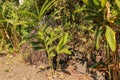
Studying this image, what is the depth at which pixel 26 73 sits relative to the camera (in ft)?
14.4

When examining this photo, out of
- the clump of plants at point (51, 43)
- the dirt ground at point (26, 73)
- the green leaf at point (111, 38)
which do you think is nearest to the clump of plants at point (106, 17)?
the green leaf at point (111, 38)

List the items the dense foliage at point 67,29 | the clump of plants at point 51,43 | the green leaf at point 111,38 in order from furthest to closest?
the clump of plants at point 51,43
the dense foliage at point 67,29
the green leaf at point 111,38

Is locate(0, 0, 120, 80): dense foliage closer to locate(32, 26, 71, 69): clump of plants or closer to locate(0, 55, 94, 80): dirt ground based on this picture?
locate(32, 26, 71, 69): clump of plants

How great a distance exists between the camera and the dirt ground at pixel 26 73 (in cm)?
418

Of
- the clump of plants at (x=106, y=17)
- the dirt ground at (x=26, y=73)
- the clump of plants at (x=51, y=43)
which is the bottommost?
the dirt ground at (x=26, y=73)

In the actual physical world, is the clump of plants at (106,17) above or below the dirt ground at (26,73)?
above

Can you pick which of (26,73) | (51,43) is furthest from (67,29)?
(26,73)

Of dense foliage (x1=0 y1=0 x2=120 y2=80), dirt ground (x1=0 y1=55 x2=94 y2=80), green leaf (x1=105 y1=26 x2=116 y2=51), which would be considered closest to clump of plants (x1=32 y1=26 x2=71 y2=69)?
dense foliage (x1=0 y1=0 x2=120 y2=80)

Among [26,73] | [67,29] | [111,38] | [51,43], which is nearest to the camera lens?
[111,38]

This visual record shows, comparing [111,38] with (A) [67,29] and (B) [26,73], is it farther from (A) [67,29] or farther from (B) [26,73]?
(A) [67,29]

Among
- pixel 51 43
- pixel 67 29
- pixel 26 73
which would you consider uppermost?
pixel 67 29

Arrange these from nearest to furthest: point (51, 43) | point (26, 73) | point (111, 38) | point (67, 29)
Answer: point (111, 38), point (51, 43), point (26, 73), point (67, 29)

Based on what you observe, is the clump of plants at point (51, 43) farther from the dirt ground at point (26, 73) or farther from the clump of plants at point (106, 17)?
the clump of plants at point (106, 17)

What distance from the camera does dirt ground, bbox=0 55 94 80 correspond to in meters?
4.18
